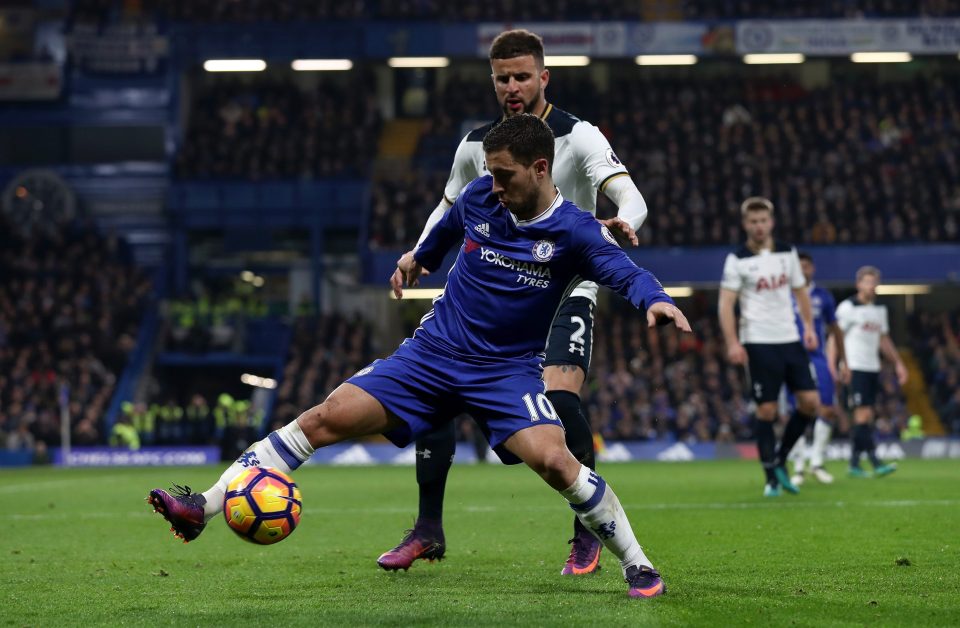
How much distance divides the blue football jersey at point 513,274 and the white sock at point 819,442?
9439mm

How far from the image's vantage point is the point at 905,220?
32062 mm

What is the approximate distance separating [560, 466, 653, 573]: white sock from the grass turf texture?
0.20 meters

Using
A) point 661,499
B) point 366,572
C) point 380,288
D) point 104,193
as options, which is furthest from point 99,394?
point 366,572

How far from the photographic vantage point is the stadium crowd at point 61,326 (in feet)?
94.1

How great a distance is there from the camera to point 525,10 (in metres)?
36.3

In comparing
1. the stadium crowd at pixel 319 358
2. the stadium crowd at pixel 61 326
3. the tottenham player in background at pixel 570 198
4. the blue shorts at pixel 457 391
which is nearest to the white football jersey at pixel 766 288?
the tottenham player in background at pixel 570 198

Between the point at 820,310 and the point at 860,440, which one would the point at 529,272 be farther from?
the point at 860,440

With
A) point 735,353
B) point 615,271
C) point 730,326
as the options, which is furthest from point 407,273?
point 730,326

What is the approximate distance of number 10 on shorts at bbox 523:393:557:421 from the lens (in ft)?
18.6

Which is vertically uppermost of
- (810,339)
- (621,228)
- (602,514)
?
(621,228)

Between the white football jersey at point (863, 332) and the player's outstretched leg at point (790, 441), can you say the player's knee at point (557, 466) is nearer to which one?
the player's outstretched leg at point (790, 441)

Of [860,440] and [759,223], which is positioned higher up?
[759,223]

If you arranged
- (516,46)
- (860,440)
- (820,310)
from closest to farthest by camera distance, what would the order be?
1. (516,46)
2. (820,310)
3. (860,440)

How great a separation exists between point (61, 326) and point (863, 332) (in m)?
21.9
